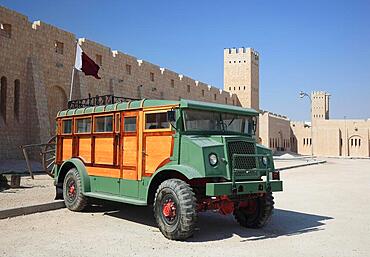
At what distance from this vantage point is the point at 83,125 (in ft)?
29.3

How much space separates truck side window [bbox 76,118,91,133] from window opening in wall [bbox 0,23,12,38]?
42.3 feet

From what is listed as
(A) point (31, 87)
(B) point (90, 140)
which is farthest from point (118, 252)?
(A) point (31, 87)

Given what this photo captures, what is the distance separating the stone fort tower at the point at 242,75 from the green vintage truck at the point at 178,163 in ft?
166

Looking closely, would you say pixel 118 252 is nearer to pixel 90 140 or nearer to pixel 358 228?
pixel 90 140

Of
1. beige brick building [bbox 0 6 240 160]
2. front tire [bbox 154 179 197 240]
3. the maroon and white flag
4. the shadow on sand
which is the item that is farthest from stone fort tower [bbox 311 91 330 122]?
front tire [bbox 154 179 197 240]

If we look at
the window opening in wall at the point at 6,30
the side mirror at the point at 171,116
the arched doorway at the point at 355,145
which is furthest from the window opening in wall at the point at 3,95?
the arched doorway at the point at 355,145

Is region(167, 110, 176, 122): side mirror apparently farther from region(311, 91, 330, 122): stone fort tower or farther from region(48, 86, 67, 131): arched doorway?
region(311, 91, 330, 122): stone fort tower

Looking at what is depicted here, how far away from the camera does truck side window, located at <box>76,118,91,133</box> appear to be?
28.7ft

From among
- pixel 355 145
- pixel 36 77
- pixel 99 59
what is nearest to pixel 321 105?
pixel 355 145

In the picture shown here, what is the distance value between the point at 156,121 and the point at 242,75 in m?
52.9

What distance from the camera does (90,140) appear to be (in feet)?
28.1

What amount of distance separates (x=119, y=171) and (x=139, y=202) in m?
0.97

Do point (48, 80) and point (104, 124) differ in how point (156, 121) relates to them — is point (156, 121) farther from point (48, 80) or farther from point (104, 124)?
point (48, 80)

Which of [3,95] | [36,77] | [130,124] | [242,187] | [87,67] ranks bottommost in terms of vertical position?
[242,187]
